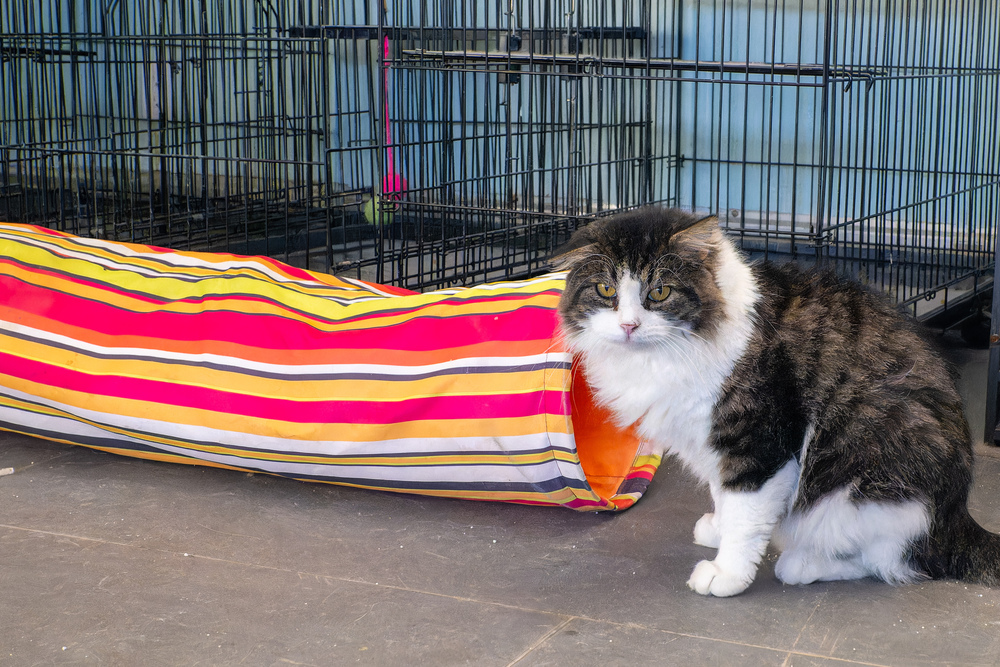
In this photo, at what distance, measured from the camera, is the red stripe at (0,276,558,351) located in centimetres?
194

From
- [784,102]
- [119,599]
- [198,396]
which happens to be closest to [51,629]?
[119,599]

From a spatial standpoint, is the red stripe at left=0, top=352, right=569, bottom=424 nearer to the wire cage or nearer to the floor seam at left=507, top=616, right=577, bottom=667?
the floor seam at left=507, top=616, right=577, bottom=667

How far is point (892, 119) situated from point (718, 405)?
243 cm

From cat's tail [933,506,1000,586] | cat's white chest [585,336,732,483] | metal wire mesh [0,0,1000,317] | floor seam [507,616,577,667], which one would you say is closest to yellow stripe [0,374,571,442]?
Result: cat's white chest [585,336,732,483]

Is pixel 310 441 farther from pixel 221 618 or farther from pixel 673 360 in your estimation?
pixel 673 360

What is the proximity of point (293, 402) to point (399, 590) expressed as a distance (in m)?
0.50

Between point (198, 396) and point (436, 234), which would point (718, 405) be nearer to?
point (198, 396)

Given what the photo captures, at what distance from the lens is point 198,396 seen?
82.7 inches

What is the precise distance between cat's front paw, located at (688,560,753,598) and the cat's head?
39cm

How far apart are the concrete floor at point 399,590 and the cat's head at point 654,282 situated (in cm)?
44

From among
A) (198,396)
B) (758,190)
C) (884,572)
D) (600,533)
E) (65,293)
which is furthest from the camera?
(758,190)

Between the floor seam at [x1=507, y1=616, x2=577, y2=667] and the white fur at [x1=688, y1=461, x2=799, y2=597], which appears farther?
the white fur at [x1=688, y1=461, x2=799, y2=597]

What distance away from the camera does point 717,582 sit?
166 cm

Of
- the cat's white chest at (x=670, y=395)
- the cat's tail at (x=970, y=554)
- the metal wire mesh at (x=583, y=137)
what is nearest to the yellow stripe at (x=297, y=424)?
the cat's white chest at (x=670, y=395)
